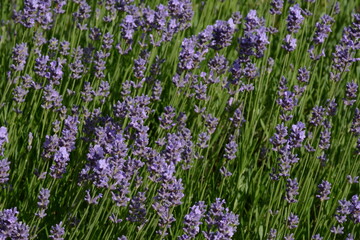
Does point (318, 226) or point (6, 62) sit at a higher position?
point (6, 62)

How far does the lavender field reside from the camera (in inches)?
121

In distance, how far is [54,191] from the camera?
3744mm

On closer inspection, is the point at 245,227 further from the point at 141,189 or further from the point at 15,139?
the point at 15,139

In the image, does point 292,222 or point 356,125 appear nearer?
point 292,222

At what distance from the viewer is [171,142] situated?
3.09 meters

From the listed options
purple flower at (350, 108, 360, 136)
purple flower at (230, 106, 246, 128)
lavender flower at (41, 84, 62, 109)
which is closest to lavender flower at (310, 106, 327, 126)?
purple flower at (350, 108, 360, 136)

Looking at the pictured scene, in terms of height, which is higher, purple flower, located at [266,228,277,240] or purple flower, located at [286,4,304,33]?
purple flower, located at [286,4,304,33]

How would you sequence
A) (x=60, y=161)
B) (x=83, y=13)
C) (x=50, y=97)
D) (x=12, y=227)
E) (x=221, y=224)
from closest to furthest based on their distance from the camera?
(x=12, y=227)
(x=221, y=224)
(x=60, y=161)
(x=50, y=97)
(x=83, y=13)

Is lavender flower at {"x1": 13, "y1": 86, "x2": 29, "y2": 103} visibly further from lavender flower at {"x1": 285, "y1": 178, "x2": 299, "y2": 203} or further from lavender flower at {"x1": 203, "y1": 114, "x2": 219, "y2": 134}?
lavender flower at {"x1": 285, "y1": 178, "x2": 299, "y2": 203}

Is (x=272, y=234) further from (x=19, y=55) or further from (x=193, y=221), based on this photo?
(x=19, y=55)

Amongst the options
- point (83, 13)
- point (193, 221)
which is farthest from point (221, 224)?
point (83, 13)

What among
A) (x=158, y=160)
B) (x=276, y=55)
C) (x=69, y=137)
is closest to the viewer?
(x=158, y=160)

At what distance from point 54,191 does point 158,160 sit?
994 millimetres

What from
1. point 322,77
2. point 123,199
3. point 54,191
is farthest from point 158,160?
point 322,77
